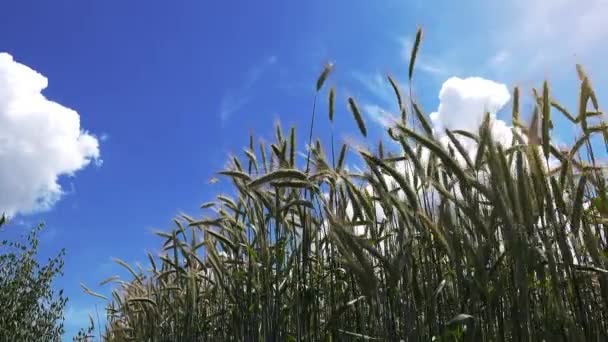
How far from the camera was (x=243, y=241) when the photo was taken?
3596mm

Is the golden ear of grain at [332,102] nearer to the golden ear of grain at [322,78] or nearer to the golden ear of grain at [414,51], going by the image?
the golden ear of grain at [322,78]

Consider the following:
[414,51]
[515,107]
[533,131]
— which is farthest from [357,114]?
[533,131]

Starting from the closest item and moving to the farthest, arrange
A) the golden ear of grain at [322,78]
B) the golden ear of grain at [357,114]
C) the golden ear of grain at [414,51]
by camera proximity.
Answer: the golden ear of grain at [414,51] → the golden ear of grain at [357,114] → the golden ear of grain at [322,78]

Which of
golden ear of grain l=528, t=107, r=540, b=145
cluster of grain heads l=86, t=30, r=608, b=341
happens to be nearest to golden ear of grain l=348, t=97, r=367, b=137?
cluster of grain heads l=86, t=30, r=608, b=341

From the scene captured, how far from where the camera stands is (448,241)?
83.0 inches

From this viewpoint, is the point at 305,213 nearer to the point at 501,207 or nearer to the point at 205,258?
the point at 501,207

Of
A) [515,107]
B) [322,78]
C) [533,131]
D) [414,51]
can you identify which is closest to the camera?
[533,131]

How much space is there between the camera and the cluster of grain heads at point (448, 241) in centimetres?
196

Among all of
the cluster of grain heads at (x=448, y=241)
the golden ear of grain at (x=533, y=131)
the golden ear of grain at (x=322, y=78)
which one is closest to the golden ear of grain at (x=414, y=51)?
the cluster of grain heads at (x=448, y=241)

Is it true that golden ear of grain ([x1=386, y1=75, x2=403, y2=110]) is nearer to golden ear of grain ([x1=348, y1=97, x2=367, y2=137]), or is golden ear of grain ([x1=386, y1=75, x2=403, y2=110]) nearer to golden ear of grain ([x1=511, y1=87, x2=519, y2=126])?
golden ear of grain ([x1=348, y1=97, x2=367, y2=137])

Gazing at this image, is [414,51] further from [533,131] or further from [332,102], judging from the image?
[533,131]

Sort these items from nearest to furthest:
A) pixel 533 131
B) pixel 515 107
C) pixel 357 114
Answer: pixel 533 131 < pixel 515 107 < pixel 357 114

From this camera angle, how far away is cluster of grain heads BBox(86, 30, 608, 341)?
1956mm

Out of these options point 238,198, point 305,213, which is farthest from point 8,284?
point 305,213
